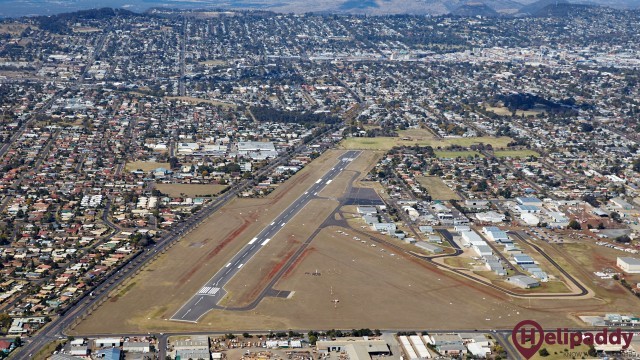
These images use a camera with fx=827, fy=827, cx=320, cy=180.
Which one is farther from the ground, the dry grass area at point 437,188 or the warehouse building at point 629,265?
the warehouse building at point 629,265

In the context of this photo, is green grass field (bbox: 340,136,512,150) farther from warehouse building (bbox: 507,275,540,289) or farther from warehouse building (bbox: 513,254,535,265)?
warehouse building (bbox: 507,275,540,289)

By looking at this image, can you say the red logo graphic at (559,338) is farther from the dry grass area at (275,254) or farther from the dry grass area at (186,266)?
the dry grass area at (275,254)

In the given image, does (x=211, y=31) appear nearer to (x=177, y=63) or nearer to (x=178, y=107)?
(x=177, y=63)

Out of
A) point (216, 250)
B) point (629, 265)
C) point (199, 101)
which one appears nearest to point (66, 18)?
point (199, 101)

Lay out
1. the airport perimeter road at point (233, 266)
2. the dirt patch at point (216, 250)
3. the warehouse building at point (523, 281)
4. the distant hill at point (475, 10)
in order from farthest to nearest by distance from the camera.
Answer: the distant hill at point (475, 10), the dirt patch at point (216, 250), the warehouse building at point (523, 281), the airport perimeter road at point (233, 266)

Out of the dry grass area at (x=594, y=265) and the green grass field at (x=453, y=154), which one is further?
the green grass field at (x=453, y=154)

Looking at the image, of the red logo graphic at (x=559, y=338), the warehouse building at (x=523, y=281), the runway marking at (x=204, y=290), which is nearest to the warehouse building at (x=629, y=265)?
the warehouse building at (x=523, y=281)

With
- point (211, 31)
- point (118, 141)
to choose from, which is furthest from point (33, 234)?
point (211, 31)
